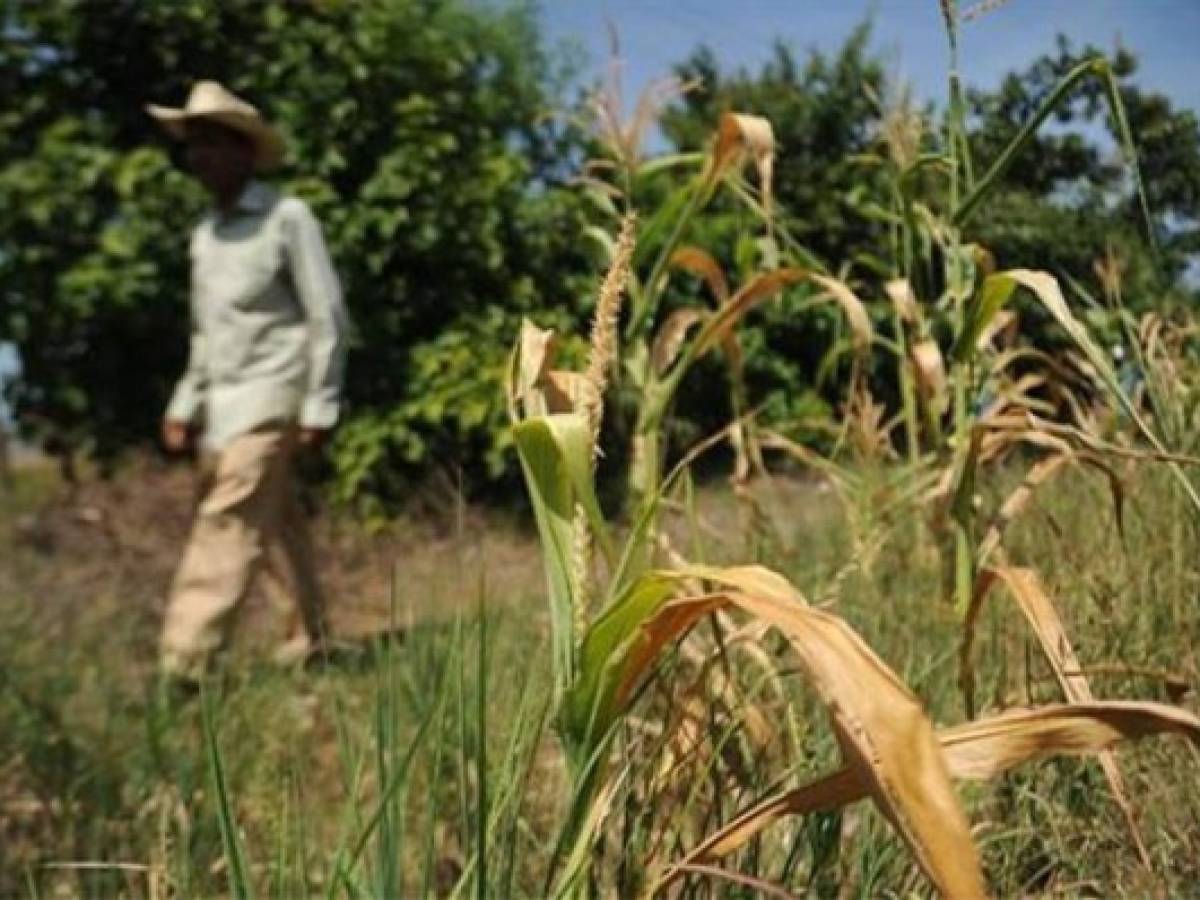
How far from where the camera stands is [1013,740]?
65cm

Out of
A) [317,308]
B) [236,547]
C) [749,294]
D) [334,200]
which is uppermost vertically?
[334,200]

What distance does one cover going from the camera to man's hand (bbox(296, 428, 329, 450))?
113 inches

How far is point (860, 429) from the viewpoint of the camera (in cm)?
173

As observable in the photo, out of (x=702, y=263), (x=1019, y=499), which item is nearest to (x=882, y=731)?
(x=1019, y=499)

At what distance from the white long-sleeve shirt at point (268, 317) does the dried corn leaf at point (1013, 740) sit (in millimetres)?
2250

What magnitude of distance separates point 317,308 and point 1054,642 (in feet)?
7.16

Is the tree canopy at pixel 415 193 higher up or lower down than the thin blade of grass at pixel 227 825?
higher up

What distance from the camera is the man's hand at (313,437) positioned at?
9.46ft

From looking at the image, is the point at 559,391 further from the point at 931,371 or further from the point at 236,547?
the point at 236,547

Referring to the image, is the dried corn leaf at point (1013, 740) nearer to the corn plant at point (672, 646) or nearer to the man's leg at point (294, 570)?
the corn plant at point (672, 646)

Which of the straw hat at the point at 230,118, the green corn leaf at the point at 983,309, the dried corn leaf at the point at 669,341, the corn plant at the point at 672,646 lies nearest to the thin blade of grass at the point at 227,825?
the corn plant at the point at 672,646

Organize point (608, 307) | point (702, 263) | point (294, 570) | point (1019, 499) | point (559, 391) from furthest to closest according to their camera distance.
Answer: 1. point (294, 570)
2. point (702, 263)
3. point (1019, 499)
4. point (559, 391)
5. point (608, 307)

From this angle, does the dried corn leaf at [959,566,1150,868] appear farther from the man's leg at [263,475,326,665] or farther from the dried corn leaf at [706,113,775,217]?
the man's leg at [263,475,326,665]

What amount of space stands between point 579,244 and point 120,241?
2.85 metres
